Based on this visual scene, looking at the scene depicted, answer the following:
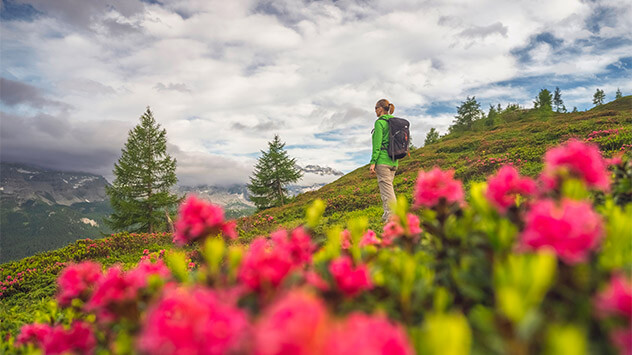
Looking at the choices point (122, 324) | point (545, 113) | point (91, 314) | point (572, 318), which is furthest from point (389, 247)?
point (545, 113)

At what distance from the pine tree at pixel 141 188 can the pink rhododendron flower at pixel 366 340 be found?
29304 millimetres

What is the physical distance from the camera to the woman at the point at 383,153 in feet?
21.7

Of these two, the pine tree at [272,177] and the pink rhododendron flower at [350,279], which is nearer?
the pink rhododendron flower at [350,279]

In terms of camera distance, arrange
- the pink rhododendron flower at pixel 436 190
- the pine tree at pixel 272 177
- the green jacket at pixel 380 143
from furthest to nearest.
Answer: the pine tree at pixel 272 177 < the green jacket at pixel 380 143 < the pink rhododendron flower at pixel 436 190

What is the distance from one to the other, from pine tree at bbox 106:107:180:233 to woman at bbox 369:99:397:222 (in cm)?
2510

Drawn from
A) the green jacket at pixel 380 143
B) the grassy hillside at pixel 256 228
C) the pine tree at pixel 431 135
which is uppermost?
the pine tree at pixel 431 135

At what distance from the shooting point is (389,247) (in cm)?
206

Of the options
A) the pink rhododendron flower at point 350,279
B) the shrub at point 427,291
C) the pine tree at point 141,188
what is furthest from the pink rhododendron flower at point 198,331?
the pine tree at point 141,188

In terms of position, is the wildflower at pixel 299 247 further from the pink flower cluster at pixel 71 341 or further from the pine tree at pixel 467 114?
the pine tree at pixel 467 114

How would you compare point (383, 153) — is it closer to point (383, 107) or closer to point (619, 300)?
point (383, 107)

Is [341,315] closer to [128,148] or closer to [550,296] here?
[550,296]

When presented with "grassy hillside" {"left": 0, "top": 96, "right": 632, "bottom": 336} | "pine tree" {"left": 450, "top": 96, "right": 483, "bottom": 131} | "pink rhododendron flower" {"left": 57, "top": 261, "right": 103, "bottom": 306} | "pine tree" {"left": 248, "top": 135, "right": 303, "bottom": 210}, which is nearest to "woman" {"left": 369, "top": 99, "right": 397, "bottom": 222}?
"grassy hillside" {"left": 0, "top": 96, "right": 632, "bottom": 336}

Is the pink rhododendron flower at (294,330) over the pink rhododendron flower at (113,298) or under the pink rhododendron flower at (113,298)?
over

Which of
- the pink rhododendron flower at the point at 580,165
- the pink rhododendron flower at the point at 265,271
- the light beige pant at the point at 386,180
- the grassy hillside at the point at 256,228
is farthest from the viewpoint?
the grassy hillside at the point at 256,228
